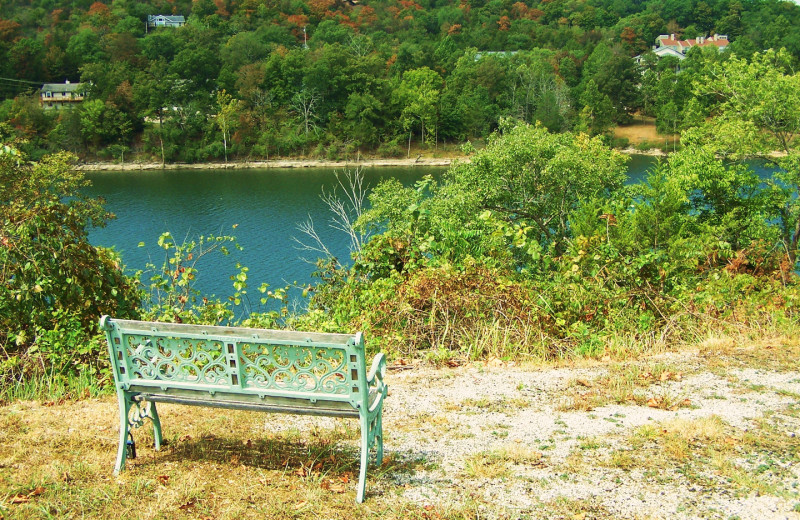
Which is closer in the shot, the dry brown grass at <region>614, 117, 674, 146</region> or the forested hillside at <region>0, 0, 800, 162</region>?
the forested hillside at <region>0, 0, 800, 162</region>

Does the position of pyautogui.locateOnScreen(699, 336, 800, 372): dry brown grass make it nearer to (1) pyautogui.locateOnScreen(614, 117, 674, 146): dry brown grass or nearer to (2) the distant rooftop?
(1) pyautogui.locateOnScreen(614, 117, 674, 146): dry brown grass

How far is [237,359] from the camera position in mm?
3307

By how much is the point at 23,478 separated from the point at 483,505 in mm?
2205

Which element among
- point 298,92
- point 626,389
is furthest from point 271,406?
point 298,92

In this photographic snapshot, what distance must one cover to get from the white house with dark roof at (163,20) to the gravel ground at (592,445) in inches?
3939

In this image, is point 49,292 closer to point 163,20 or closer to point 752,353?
point 752,353

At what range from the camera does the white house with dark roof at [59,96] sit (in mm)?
63219

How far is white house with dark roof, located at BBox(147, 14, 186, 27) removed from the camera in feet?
316

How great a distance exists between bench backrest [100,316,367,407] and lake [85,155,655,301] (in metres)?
9.77

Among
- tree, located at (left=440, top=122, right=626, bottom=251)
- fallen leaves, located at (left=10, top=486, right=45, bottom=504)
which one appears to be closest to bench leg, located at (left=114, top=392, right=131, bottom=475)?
fallen leaves, located at (left=10, top=486, right=45, bottom=504)

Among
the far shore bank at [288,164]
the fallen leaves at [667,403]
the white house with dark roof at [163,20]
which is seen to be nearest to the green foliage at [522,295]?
the fallen leaves at [667,403]

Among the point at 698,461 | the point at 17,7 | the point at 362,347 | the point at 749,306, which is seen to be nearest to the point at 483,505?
the point at 362,347

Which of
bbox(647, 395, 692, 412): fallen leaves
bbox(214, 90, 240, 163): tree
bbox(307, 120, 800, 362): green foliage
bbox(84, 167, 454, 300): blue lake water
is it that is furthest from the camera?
bbox(214, 90, 240, 163): tree

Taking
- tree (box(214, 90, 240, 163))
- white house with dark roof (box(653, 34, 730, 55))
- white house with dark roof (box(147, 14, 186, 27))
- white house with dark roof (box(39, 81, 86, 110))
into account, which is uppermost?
white house with dark roof (box(147, 14, 186, 27))
